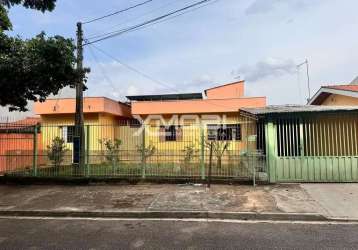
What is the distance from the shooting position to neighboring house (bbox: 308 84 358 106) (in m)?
13.2

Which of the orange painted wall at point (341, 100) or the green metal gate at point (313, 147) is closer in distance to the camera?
the green metal gate at point (313, 147)

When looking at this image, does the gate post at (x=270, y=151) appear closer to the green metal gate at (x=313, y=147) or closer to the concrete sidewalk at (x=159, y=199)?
the green metal gate at (x=313, y=147)

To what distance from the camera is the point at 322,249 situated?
17.3 feet

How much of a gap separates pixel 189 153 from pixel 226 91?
50.0 ft

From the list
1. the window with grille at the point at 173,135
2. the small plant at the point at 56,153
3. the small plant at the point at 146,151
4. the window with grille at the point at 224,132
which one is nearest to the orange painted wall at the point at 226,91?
the window with grille at the point at 173,135

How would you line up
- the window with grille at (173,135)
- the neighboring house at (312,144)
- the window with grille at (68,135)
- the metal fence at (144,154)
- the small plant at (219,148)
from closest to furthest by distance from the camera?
the neighboring house at (312,144), the metal fence at (144,154), the small plant at (219,148), the window with grille at (173,135), the window with grille at (68,135)

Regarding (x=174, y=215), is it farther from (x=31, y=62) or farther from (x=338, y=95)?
(x=338, y=95)

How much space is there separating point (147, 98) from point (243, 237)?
22.4 meters

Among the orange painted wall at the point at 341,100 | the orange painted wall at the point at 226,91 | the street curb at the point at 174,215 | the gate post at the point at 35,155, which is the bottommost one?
the street curb at the point at 174,215

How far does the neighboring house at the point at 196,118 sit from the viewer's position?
39.5ft

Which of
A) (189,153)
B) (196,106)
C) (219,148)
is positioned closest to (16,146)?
(189,153)

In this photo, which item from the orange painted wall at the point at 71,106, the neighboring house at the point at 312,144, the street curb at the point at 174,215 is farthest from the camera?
the orange painted wall at the point at 71,106

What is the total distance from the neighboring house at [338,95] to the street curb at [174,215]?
7.14 metres

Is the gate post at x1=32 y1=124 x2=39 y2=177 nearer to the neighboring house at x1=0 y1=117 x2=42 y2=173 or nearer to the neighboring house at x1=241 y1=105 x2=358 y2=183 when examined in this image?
the neighboring house at x1=0 y1=117 x2=42 y2=173
